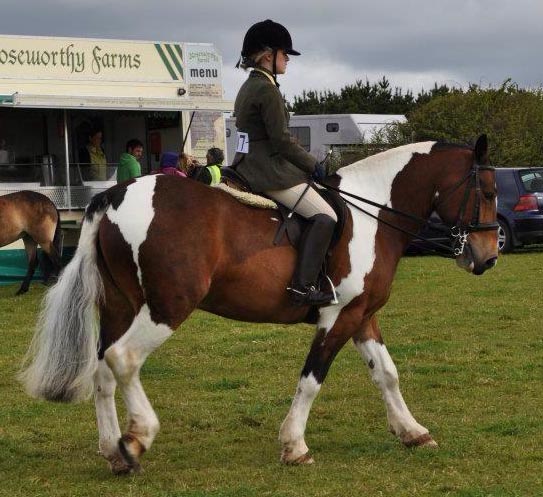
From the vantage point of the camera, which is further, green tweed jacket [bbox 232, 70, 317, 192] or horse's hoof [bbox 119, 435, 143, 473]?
green tweed jacket [bbox 232, 70, 317, 192]

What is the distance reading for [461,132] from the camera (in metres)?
32.0

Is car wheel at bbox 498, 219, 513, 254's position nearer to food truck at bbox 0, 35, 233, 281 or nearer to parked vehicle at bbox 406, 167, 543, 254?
parked vehicle at bbox 406, 167, 543, 254

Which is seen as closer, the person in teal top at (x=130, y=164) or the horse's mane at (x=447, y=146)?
the horse's mane at (x=447, y=146)

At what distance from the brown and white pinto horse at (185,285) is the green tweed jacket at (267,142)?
0.87 ft

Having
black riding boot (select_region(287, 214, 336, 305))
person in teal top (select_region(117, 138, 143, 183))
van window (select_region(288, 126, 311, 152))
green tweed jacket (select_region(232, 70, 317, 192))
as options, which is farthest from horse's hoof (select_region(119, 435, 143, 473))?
van window (select_region(288, 126, 311, 152))

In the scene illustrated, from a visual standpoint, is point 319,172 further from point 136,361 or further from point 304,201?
point 136,361

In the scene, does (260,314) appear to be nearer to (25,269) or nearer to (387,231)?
(387,231)

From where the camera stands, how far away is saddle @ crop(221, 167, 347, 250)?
22.6 feet

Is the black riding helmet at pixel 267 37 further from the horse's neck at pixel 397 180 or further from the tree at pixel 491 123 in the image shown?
the tree at pixel 491 123

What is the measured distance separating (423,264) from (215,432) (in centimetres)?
1297

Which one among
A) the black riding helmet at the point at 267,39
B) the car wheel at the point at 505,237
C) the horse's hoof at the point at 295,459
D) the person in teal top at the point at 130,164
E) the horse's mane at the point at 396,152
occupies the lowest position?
the car wheel at the point at 505,237

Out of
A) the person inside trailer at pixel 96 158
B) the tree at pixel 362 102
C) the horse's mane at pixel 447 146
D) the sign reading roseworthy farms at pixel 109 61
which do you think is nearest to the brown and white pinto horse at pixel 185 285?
the horse's mane at pixel 447 146

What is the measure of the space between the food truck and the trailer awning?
0.06 feet

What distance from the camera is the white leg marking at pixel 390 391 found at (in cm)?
723
